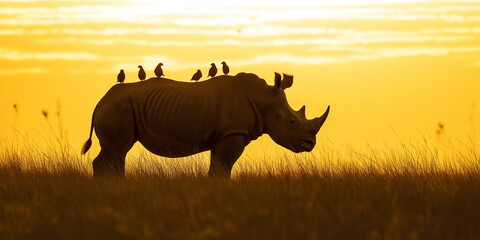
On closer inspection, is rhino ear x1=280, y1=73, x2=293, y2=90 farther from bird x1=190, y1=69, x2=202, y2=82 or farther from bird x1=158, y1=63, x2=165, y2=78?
bird x1=158, y1=63, x2=165, y2=78

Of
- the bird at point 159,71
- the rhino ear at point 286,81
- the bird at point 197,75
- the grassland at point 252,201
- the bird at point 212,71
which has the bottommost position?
the grassland at point 252,201

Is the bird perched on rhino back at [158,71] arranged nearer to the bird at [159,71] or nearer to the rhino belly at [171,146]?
the bird at [159,71]

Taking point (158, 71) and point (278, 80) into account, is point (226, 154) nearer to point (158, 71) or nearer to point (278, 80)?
point (278, 80)

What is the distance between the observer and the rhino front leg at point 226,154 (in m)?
Answer: 9.95

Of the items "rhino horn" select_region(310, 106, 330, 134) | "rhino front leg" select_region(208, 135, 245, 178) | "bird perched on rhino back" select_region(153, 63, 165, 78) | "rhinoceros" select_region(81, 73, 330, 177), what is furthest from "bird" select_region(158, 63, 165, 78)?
"rhino horn" select_region(310, 106, 330, 134)

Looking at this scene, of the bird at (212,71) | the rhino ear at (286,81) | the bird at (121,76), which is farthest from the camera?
the bird at (212,71)

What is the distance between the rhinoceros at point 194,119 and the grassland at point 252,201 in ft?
1.14

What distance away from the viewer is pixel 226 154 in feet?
32.7

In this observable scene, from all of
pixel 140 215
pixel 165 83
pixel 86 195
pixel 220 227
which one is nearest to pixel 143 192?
pixel 86 195

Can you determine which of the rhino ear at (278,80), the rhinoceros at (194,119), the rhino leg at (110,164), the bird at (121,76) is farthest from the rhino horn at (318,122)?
the bird at (121,76)

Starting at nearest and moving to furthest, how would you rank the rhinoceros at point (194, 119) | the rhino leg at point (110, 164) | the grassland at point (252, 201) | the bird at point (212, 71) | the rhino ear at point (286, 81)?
the grassland at point (252, 201), the rhinoceros at point (194, 119), the rhino leg at point (110, 164), the rhino ear at point (286, 81), the bird at point (212, 71)

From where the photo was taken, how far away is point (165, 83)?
10.6m

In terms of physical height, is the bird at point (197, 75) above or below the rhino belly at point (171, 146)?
above

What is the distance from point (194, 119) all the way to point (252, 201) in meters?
2.98
